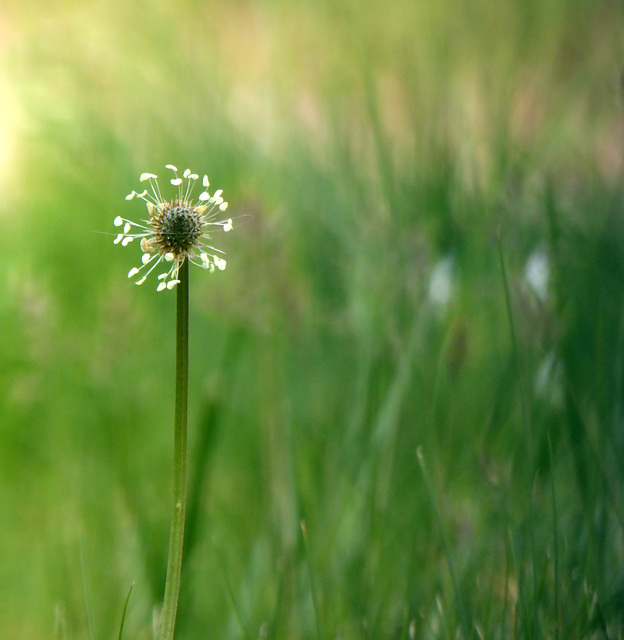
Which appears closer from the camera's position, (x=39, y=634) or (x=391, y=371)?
(x=39, y=634)

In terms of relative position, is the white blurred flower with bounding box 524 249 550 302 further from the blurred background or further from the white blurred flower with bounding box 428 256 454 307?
the white blurred flower with bounding box 428 256 454 307

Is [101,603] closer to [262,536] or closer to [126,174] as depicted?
[262,536]

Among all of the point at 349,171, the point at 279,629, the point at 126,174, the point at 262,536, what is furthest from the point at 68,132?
the point at 279,629

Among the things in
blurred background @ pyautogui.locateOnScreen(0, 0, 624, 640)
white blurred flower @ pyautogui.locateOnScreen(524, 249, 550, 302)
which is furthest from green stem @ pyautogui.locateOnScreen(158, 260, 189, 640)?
white blurred flower @ pyautogui.locateOnScreen(524, 249, 550, 302)

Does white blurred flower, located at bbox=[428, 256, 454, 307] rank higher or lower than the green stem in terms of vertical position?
higher

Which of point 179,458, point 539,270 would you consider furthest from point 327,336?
point 179,458

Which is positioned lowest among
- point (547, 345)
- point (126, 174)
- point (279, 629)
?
point (279, 629)

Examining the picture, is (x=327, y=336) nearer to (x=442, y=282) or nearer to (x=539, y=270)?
(x=442, y=282)
